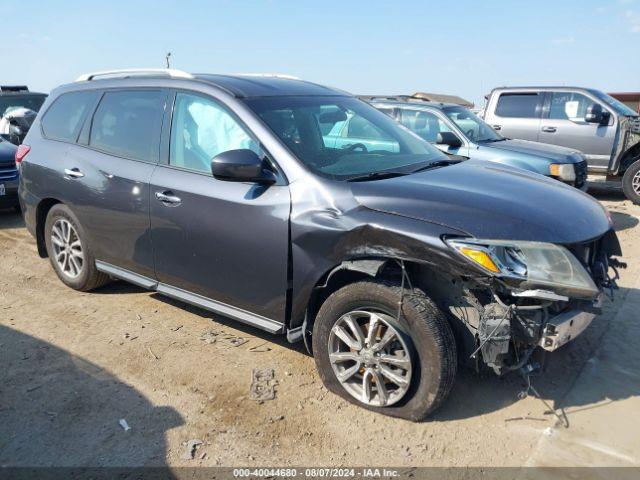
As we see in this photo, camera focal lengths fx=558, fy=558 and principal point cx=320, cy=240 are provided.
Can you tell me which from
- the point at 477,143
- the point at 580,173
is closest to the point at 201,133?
the point at 477,143

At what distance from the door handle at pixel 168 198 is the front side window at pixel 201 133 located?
0.73 feet

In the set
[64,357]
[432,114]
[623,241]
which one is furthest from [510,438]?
[432,114]

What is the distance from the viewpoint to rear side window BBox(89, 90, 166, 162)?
4184mm

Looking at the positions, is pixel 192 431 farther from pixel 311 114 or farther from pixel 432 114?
pixel 432 114

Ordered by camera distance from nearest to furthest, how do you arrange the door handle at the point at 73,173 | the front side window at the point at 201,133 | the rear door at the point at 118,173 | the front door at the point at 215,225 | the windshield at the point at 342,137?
the front door at the point at 215,225, the windshield at the point at 342,137, the front side window at the point at 201,133, the rear door at the point at 118,173, the door handle at the point at 73,173

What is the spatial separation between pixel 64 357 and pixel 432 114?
239 inches

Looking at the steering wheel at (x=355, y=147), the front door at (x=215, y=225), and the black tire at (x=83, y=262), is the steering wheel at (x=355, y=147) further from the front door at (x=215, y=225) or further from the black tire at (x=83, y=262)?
the black tire at (x=83, y=262)

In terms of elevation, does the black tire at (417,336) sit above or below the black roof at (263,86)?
below

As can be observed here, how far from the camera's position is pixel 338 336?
3.28 meters

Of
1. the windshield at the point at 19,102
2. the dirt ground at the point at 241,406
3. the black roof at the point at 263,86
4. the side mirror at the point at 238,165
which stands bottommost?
the dirt ground at the point at 241,406

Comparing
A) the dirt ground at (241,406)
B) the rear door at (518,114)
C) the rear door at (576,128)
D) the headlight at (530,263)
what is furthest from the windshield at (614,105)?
the headlight at (530,263)

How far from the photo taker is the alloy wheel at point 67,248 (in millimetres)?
5008

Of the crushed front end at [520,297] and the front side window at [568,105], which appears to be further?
the front side window at [568,105]

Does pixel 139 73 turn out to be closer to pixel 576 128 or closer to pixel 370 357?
pixel 370 357
